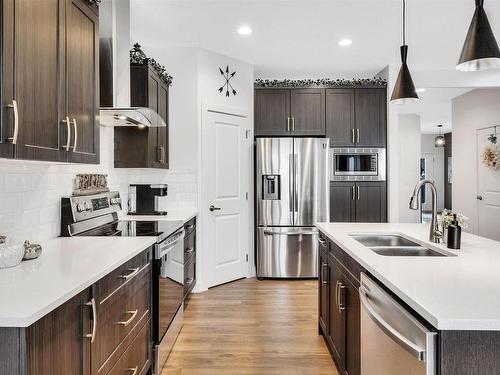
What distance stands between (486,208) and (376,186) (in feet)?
8.22

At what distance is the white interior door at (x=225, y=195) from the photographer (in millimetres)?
4168

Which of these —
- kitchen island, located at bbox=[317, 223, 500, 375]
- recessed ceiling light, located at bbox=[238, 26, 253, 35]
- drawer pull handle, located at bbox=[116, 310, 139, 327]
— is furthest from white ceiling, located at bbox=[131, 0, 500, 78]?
drawer pull handle, located at bbox=[116, 310, 139, 327]

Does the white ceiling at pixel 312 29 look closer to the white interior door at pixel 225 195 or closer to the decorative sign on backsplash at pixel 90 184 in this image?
the white interior door at pixel 225 195

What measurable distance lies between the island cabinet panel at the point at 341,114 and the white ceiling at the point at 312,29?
370mm

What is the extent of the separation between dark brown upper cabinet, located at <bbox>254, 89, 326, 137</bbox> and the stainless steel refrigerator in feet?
1.28

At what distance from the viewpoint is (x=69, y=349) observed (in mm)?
1226

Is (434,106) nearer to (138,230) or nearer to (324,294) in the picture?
(324,294)

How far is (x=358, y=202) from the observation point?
480cm

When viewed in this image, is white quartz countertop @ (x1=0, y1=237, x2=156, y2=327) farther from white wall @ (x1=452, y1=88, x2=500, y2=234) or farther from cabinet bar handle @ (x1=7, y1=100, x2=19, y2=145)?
white wall @ (x1=452, y1=88, x2=500, y2=234)

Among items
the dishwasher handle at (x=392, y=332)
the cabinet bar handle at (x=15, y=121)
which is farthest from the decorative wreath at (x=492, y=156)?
the cabinet bar handle at (x=15, y=121)

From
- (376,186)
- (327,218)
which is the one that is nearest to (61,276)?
(327,218)

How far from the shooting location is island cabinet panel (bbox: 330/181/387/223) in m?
4.79

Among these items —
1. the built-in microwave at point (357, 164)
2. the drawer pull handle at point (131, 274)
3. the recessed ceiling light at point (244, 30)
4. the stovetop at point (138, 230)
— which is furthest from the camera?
the built-in microwave at point (357, 164)

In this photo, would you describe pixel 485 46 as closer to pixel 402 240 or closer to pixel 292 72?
pixel 402 240
